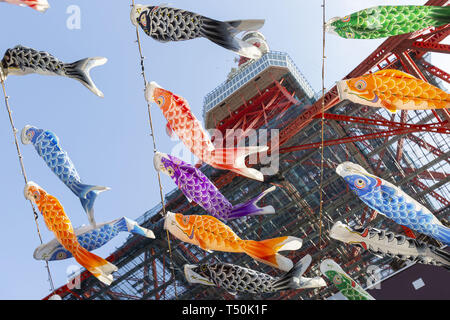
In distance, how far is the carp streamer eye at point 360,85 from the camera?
13672 mm

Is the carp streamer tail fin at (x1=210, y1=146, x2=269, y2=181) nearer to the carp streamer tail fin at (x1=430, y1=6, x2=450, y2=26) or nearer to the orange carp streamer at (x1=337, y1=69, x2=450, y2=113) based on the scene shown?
the orange carp streamer at (x1=337, y1=69, x2=450, y2=113)

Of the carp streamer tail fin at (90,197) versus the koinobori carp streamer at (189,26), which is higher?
the koinobori carp streamer at (189,26)

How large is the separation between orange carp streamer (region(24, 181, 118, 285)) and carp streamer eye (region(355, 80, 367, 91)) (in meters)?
7.42

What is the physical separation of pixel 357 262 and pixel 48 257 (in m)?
12.3

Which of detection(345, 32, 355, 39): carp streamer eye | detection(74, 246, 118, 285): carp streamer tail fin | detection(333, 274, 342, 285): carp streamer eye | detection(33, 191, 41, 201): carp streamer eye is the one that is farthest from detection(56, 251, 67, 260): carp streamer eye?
detection(345, 32, 355, 39): carp streamer eye

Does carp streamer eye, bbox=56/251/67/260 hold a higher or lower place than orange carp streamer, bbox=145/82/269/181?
lower

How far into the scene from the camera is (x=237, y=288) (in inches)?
614

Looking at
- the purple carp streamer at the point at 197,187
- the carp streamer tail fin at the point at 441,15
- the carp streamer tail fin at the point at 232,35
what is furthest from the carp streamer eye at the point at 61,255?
the carp streamer tail fin at the point at 441,15

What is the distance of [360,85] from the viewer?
13.7 metres

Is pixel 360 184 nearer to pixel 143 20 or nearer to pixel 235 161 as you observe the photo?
pixel 235 161

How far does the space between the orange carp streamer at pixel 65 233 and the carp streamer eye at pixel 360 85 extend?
742 centimetres

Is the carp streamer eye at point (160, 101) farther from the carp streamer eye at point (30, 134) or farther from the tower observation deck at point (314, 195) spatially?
the tower observation deck at point (314, 195)

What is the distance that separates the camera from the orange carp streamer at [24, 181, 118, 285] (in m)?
15.3
